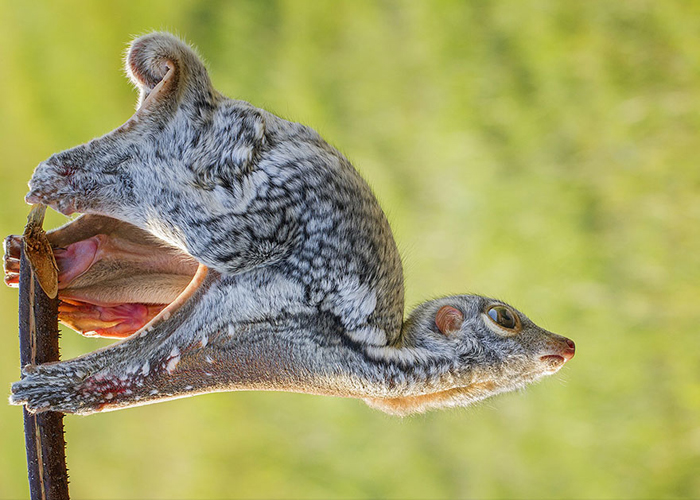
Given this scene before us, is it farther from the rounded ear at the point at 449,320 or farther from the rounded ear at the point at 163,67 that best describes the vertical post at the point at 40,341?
the rounded ear at the point at 449,320

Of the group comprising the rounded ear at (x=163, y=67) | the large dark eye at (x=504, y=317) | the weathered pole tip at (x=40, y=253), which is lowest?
the large dark eye at (x=504, y=317)

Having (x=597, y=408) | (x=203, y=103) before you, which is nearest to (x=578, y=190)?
(x=597, y=408)

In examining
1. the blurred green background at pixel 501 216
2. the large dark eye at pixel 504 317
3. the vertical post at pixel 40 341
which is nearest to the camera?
the vertical post at pixel 40 341

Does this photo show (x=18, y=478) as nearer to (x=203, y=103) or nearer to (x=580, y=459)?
(x=580, y=459)

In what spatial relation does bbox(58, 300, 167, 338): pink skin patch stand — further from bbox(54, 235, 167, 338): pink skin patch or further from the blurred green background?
the blurred green background

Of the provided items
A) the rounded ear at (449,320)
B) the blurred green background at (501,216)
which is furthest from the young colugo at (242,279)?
the blurred green background at (501,216)

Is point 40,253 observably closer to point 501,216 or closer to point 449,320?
point 449,320

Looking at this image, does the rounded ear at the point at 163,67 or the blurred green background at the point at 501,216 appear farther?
the blurred green background at the point at 501,216
